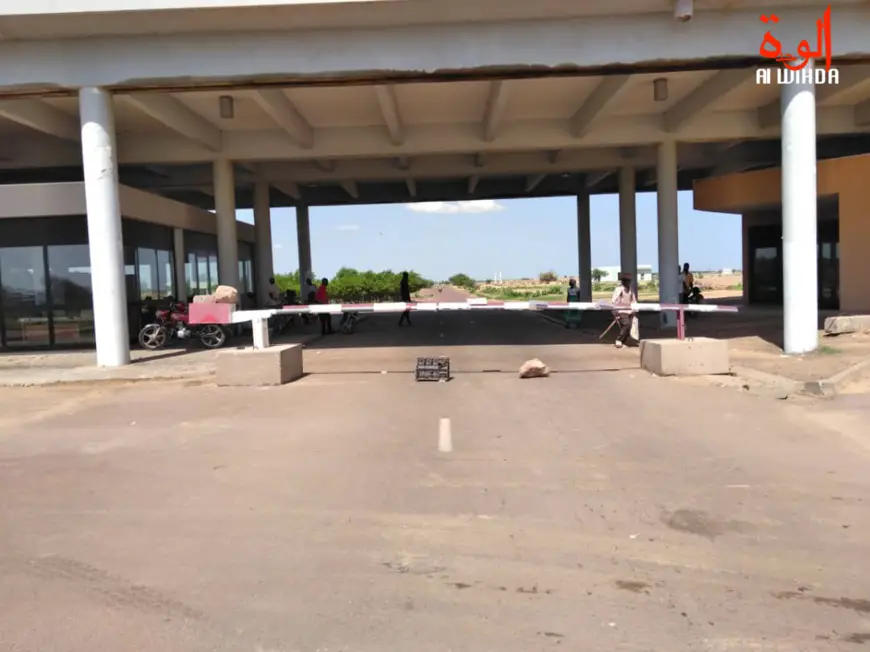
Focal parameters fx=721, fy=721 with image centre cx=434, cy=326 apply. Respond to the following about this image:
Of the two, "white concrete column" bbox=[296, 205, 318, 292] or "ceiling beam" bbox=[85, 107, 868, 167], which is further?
"white concrete column" bbox=[296, 205, 318, 292]

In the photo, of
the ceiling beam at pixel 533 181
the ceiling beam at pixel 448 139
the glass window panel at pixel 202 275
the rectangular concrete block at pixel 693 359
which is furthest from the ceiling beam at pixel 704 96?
the glass window panel at pixel 202 275

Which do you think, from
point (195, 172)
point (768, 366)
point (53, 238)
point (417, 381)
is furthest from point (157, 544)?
point (195, 172)

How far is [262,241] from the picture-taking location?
2856 centimetres

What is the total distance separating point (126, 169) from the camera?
→ 2536cm

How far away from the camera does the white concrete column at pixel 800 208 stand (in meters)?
13.6

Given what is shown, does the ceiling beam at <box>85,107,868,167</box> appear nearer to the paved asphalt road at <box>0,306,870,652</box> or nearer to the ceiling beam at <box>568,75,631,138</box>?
the ceiling beam at <box>568,75,631,138</box>

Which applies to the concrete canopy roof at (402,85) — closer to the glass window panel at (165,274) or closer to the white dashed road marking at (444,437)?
the glass window panel at (165,274)

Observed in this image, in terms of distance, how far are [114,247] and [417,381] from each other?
6.93m

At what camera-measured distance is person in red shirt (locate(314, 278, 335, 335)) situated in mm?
21417

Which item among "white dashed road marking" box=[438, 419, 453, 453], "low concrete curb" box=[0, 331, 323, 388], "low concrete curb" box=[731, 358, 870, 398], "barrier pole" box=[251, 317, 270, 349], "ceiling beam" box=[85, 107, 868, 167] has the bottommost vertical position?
"white dashed road marking" box=[438, 419, 453, 453]

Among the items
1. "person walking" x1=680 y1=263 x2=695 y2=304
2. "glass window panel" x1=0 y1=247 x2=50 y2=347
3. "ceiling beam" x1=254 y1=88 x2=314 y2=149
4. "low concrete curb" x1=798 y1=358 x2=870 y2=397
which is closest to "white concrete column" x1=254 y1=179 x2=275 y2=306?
"ceiling beam" x1=254 y1=88 x2=314 y2=149

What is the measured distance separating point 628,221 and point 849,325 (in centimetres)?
1379

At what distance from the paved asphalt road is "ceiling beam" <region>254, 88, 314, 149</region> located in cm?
912

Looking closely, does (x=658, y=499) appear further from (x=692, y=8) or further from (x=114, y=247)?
(x=114, y=247)
